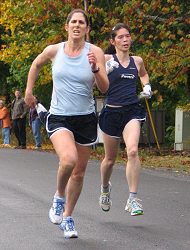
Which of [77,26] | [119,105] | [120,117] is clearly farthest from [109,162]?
[77,26]

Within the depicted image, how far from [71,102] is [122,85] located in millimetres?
1470

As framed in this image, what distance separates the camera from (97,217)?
7855mm

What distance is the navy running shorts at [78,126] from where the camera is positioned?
649 cm

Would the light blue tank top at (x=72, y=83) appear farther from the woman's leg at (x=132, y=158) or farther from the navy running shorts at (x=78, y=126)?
the woman's leg at (x=132, y=158)

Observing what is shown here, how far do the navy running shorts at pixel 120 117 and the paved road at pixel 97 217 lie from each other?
971 millimetres

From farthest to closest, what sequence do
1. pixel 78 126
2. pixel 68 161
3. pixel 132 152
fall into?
pixel 132 152
pixel 78 126
pixel 68 161

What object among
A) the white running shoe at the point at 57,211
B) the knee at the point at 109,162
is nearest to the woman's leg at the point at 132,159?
the knee at the point at 109,162

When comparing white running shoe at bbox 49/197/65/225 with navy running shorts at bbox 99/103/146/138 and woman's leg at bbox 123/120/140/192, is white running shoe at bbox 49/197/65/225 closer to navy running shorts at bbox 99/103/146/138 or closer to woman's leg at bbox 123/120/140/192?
woman's leg at bbox 123/120/140/192

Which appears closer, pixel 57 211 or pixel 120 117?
pixel 57 211

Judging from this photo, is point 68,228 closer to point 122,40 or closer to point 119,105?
point 119,105

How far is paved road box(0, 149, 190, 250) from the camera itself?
21.1ft

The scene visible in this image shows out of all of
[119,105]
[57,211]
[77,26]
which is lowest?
[57,211]

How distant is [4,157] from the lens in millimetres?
16891

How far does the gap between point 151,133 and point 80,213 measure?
16.1m
